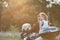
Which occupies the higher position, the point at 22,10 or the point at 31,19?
the point at 22,10

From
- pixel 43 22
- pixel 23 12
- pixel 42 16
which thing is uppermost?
pixel 23 12

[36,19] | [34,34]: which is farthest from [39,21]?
[34,34]

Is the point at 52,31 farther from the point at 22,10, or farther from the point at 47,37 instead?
the point at 22,10

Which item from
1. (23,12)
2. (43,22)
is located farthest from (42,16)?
(23,12)

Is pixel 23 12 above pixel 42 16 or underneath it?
above

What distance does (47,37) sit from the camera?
3.10 m

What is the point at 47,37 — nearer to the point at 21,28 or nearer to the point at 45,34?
the point at 45,34

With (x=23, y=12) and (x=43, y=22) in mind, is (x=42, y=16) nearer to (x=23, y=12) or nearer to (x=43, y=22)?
(x=43, y=22)

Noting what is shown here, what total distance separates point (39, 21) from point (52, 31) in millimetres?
324

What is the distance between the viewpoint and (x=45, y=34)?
313 cm

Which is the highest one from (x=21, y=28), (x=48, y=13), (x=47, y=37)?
(x=48, y=13)

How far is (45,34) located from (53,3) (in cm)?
63

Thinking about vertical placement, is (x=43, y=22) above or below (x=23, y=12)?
below

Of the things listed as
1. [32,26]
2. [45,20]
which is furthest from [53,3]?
[32,26]
